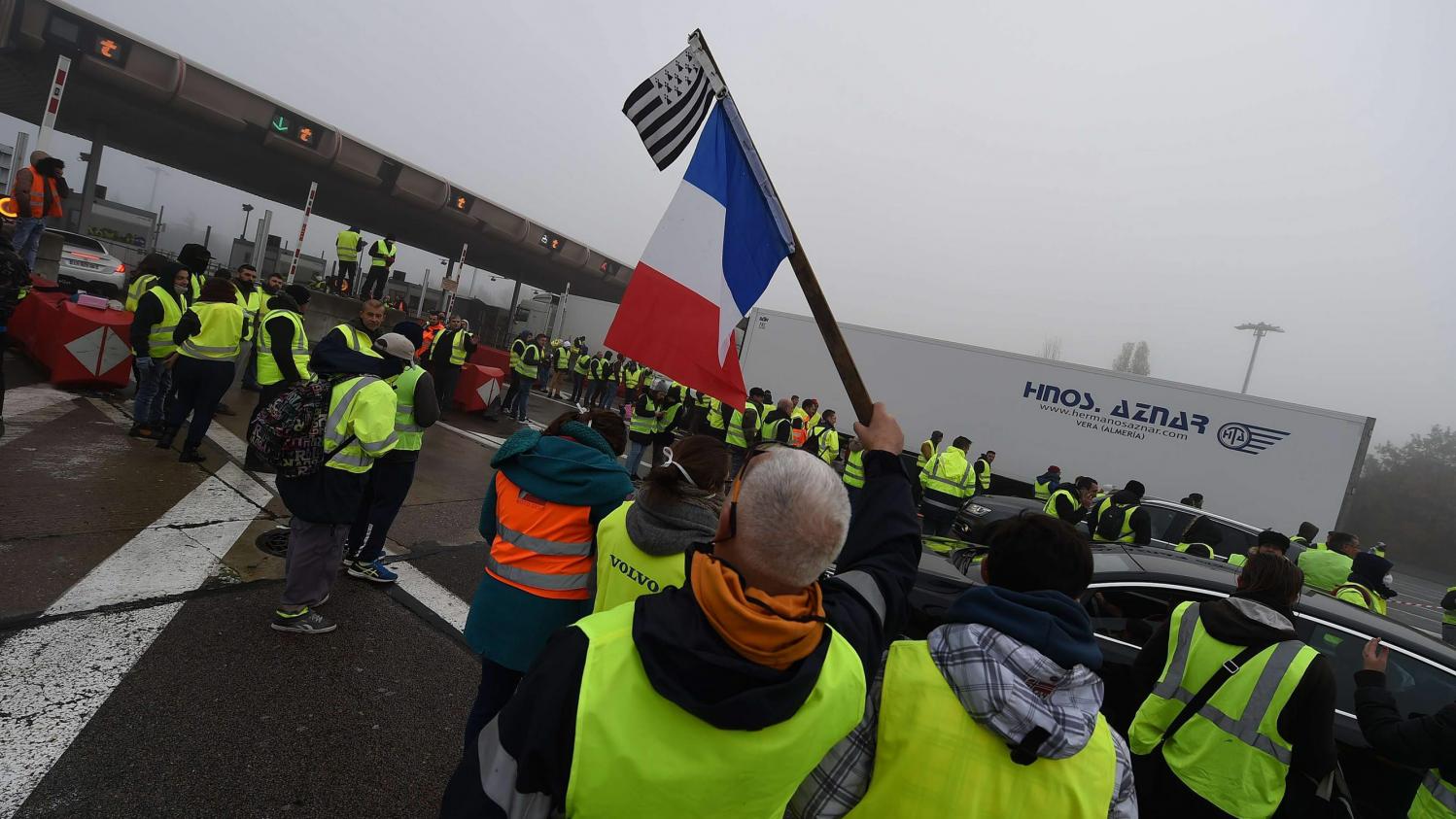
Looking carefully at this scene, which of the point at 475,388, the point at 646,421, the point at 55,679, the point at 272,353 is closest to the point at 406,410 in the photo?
the point at 55,679

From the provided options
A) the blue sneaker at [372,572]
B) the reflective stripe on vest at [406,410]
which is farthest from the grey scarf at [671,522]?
the blue sneaker at [372,572]

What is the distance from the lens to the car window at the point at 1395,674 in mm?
3527

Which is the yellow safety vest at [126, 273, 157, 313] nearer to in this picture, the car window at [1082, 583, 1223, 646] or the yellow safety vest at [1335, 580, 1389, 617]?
the car window at [1082, 583, 1223, 646]

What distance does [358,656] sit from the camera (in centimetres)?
371

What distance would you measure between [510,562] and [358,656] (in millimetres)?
1783

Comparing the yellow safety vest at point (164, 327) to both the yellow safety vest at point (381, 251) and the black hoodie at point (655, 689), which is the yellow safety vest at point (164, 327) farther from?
the black hoodie at point (655, 689)

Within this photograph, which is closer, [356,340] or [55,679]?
[55,679]

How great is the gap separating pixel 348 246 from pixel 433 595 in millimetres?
12220

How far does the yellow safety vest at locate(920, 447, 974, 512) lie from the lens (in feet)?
31.6

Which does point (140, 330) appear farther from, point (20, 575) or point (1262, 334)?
point (1262, 334)

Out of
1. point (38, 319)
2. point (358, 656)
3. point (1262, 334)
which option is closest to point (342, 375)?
point (358, 656)

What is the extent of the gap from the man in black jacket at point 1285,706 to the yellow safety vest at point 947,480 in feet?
22.3

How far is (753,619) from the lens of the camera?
114cm

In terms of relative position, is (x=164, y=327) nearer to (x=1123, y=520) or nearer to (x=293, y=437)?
(x=293, y=437)
